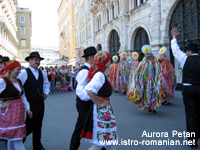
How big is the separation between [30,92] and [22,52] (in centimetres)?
5411

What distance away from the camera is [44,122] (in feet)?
19.2

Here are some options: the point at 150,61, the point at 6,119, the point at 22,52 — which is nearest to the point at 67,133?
the point at 6,119

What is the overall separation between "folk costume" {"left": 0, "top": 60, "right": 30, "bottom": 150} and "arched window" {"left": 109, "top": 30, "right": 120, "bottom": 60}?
53.5 ft

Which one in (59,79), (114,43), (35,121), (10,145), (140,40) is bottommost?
(10,145)

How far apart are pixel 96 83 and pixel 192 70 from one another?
2.27 meters

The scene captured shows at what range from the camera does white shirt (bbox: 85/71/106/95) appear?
2492 mm

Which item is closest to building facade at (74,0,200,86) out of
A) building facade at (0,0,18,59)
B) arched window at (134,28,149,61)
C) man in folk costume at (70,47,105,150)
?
arched window at (134,28,149,61)

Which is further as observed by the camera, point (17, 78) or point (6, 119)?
point (17, 78)

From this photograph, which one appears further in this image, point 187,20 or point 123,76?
point 123,76

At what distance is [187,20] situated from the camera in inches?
395

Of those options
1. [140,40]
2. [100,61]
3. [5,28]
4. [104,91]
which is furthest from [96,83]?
[5,28]

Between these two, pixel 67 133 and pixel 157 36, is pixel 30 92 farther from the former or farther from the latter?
pixel 157 36

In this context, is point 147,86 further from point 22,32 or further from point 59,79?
point 22,32

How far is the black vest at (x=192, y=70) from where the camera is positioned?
11.9ft
